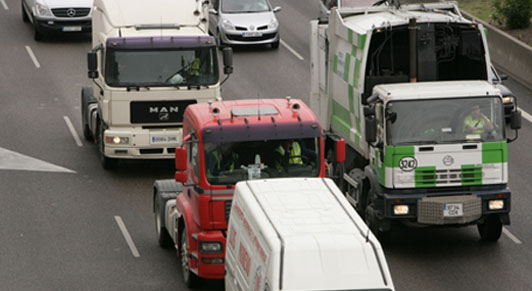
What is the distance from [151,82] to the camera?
25.2m

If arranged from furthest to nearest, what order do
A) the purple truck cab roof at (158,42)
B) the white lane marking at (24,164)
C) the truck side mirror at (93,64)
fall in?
the white lane marking at (24,164)
the truck side mirror at (93,64)
the purple truck cab roof at (158,42)

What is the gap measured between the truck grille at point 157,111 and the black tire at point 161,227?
162 inches

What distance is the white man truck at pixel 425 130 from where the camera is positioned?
66.0ft

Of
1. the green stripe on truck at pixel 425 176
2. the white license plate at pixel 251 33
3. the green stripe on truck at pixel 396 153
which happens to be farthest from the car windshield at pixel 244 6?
the green stripe on truck at pixel 425 176

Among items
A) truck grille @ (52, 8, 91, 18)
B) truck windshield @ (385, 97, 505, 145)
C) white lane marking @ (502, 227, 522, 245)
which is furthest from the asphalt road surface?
truck grille @ (52, 8, 91, 18)

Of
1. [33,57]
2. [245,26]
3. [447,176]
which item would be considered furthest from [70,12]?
[447,176]

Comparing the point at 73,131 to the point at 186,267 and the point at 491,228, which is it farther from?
the point at 491,228

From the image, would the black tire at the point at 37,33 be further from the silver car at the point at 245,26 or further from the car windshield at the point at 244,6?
the car windshield at the point at 244,6

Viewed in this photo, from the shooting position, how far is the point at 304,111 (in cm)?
1872

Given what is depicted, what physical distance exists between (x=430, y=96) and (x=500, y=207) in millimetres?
2098

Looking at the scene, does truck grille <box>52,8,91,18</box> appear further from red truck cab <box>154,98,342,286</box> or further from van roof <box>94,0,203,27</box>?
red truck cab <box>154,98,342,286</box>

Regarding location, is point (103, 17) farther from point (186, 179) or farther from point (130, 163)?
point (186, 179)

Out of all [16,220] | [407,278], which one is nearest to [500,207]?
[407,278]

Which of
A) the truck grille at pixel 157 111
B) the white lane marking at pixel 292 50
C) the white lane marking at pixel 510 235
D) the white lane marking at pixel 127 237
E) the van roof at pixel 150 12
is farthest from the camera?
the white lane marking at pixel 292 50
